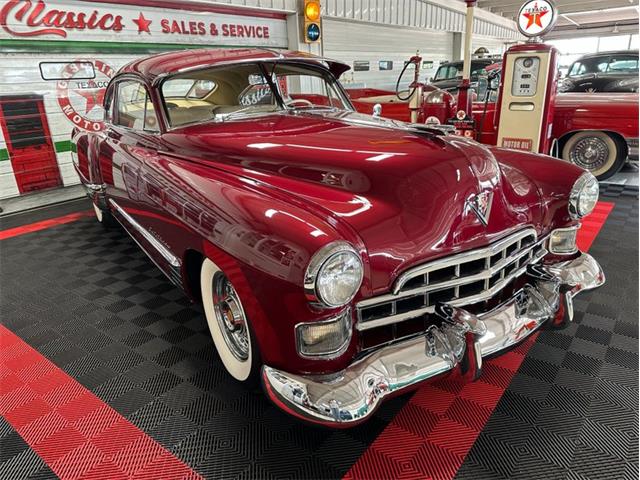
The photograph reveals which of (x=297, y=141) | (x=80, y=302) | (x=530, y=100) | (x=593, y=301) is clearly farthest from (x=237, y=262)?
(x=530, y=100)

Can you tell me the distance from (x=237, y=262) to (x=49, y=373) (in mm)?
1375

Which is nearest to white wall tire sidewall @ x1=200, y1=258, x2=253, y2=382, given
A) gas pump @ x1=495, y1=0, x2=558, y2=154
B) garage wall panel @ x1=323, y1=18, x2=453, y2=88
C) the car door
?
the car door

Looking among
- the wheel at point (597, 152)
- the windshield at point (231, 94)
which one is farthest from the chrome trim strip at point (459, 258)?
the wheel at point (597, 152)

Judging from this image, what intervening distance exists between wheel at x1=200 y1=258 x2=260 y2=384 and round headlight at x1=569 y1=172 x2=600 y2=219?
1.64 m

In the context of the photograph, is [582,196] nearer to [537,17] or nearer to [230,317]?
[230,317]

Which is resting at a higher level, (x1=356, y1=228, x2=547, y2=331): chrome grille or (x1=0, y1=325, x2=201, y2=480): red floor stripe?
(x1=356, y1=228, x2=547, y2=331): chrome grille

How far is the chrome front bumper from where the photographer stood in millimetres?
1333

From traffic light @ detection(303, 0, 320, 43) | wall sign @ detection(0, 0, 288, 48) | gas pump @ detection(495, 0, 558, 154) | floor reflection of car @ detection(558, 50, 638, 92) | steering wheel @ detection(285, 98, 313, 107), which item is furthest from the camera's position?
traffic light @ detection(303, 0, 320, 43)

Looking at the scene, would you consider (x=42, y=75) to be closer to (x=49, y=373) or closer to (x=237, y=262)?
(x=49, y=373)

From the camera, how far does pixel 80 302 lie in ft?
9.27

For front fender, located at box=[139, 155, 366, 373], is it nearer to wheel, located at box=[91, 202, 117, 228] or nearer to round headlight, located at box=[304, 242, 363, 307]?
round headlight, located at box=[304, 242, 363, 307]

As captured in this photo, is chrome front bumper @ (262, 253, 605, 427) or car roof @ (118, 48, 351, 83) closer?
chrome front bumper @ (262, 253, 605, 427)

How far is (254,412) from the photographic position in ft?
5.90

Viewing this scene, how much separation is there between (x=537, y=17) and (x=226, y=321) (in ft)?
14.5
